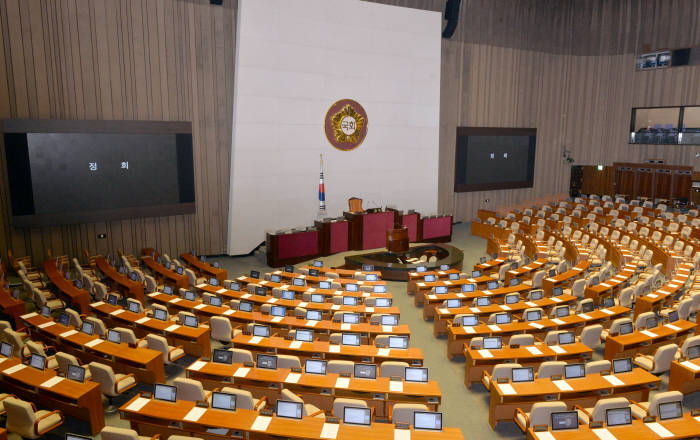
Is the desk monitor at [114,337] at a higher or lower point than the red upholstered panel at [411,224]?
lower

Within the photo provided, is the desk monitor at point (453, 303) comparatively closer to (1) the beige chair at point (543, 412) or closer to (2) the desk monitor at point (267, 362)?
(1) the beige chair at point (543, 412)

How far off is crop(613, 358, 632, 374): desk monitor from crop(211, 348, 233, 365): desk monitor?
6.07 m

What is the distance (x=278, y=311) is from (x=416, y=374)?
13.2ft

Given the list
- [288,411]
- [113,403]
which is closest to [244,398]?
[288,411]

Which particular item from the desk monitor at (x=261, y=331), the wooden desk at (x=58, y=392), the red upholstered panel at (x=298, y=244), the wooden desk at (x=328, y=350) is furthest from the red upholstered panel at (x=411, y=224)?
the wooden desk at (x=58, y=392)

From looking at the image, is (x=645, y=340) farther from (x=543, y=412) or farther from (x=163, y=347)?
(x=163, y=347)

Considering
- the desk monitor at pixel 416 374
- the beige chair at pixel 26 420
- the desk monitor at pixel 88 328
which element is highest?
the desk monitor at pixel 88 328

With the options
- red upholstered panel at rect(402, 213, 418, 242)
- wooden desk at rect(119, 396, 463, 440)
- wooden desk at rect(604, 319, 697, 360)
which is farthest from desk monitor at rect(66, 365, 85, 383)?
red upholstered panel at rect(402, 213, 418, 242)

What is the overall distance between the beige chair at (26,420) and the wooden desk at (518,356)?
6.42 meters

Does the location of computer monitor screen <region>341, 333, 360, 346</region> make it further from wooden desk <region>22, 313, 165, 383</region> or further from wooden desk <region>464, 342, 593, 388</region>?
wooden desk <region>22, 313, 165, 383</region>

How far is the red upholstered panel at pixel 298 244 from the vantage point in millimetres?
17203

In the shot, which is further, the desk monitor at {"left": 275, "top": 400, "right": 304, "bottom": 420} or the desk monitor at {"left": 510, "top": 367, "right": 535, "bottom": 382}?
the desk monitor at {"left": 510, "top": 367, "right": 535, "bottom": 382}

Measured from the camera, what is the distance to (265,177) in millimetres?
18438

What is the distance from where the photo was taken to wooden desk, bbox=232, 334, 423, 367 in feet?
27.7
